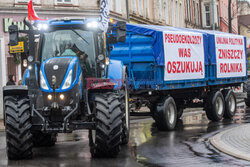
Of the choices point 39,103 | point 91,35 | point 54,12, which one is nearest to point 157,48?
point 91,35

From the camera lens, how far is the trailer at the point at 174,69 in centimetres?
1567

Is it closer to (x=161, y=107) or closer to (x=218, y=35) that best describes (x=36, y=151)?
(x=161, y=107)

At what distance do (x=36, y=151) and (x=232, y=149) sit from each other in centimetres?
412

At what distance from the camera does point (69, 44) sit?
1136 cm

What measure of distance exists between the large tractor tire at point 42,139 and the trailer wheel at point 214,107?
7419 mm

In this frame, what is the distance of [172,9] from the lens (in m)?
48.0

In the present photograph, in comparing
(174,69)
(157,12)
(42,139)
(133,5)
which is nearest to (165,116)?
(174,69)

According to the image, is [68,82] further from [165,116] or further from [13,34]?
[165,116]

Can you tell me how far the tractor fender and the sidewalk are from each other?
7.97 ft

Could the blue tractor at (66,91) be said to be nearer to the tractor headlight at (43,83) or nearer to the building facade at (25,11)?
the tractor headlight at (43,83)

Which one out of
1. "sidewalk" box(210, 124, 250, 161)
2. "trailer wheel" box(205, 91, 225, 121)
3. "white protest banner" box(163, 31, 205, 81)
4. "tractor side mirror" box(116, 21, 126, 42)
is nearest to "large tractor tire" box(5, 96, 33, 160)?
"tractor side mirror" box(116, 21, 126, 42)

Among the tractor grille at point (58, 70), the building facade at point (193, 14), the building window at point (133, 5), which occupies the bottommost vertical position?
the tractor grille at point (58, 70)

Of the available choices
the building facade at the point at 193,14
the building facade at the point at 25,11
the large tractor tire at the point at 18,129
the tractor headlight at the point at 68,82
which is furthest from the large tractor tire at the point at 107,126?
the building facade at the point at 193,14

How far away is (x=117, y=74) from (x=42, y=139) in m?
2.27
